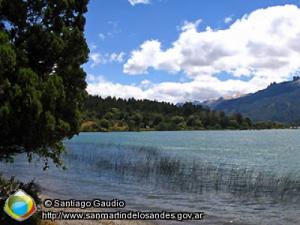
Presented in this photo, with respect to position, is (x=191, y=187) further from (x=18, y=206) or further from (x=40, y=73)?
(x=18, y=206)

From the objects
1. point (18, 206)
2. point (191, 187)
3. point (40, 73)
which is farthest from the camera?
point (191, 187)

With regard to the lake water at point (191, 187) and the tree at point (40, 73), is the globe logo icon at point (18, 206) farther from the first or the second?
the lake water at point (191, 187)

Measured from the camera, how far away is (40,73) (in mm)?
21922

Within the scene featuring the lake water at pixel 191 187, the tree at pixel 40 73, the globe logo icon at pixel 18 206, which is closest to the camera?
the globe logo icon at pixel 18 206

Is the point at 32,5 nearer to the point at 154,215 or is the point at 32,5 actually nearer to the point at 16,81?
the point at 16,81

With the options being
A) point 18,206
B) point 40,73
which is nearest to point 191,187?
point 40,73

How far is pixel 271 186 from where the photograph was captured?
48.6 meters

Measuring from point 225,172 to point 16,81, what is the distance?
44891 mm

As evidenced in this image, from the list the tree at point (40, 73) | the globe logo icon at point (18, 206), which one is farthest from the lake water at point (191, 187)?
the globe logo icon at point (18, 206)

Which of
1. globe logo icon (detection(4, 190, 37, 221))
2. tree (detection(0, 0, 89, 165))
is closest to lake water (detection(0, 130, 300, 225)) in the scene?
tree (detection(0, 0, 89, 165))

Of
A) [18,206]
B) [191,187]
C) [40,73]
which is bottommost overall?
[191,187]

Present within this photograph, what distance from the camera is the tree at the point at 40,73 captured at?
1923 cm

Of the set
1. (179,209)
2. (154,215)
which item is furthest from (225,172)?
(154,215)

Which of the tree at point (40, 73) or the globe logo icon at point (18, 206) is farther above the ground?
the tree at point (40, 73)
